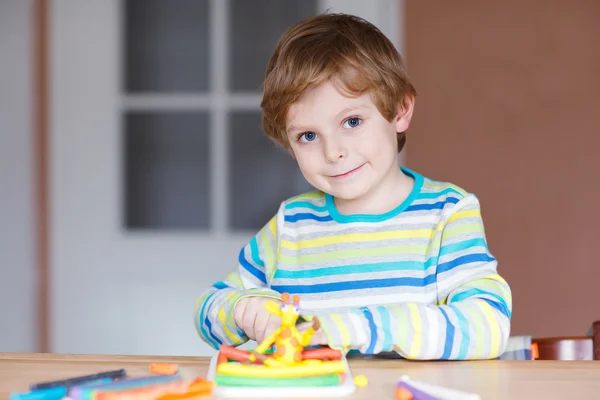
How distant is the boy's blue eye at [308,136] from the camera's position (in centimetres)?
103

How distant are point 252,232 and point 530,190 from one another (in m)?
0.89

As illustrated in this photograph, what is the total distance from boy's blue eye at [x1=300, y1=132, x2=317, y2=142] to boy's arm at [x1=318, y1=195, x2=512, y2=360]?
29 cm

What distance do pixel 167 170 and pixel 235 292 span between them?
145cm

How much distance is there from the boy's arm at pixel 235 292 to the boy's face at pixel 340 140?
0.54 feet

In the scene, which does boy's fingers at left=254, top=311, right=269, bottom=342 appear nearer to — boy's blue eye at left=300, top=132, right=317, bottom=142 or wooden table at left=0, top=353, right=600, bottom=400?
wooden table at left=0, top=353, right=600, bottom=400

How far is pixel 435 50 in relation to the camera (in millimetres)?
2160

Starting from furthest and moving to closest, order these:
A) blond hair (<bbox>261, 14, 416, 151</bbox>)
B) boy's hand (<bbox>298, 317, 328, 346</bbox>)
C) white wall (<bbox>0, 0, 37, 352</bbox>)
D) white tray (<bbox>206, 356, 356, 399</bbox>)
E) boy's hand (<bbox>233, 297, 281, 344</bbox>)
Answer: white wall (<bbox>0, 0, 37, 352</bbox>) → blond hair (<bbox>261, 14, 416, 151</bbox>) → boy's hand (<bbox>233, 297, 281, 344</bbox>) → boy's hand (<bbox>298, 317, 328, 346</bbox>) → white tray (<bbox>206, 356, 356, 399</bbox>)

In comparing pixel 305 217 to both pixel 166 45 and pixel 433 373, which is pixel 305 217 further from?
pixel 166 45

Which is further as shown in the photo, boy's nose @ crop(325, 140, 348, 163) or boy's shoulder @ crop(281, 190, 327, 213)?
boy's shoulder @ crop(281, 190, 327, 213)

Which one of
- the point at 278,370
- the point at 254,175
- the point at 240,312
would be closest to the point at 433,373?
the point at 278,370

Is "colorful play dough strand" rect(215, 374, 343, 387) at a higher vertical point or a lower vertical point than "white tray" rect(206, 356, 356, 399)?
higher

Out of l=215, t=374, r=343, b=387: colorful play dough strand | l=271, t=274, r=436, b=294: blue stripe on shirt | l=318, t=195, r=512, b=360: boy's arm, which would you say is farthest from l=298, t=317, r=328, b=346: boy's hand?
l=271, t=274, r=436, b=294: blue stripe on shirt

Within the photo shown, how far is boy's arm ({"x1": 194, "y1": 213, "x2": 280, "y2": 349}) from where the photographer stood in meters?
0.99

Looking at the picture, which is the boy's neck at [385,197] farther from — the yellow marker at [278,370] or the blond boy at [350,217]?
the yellow marker at [278,370]
